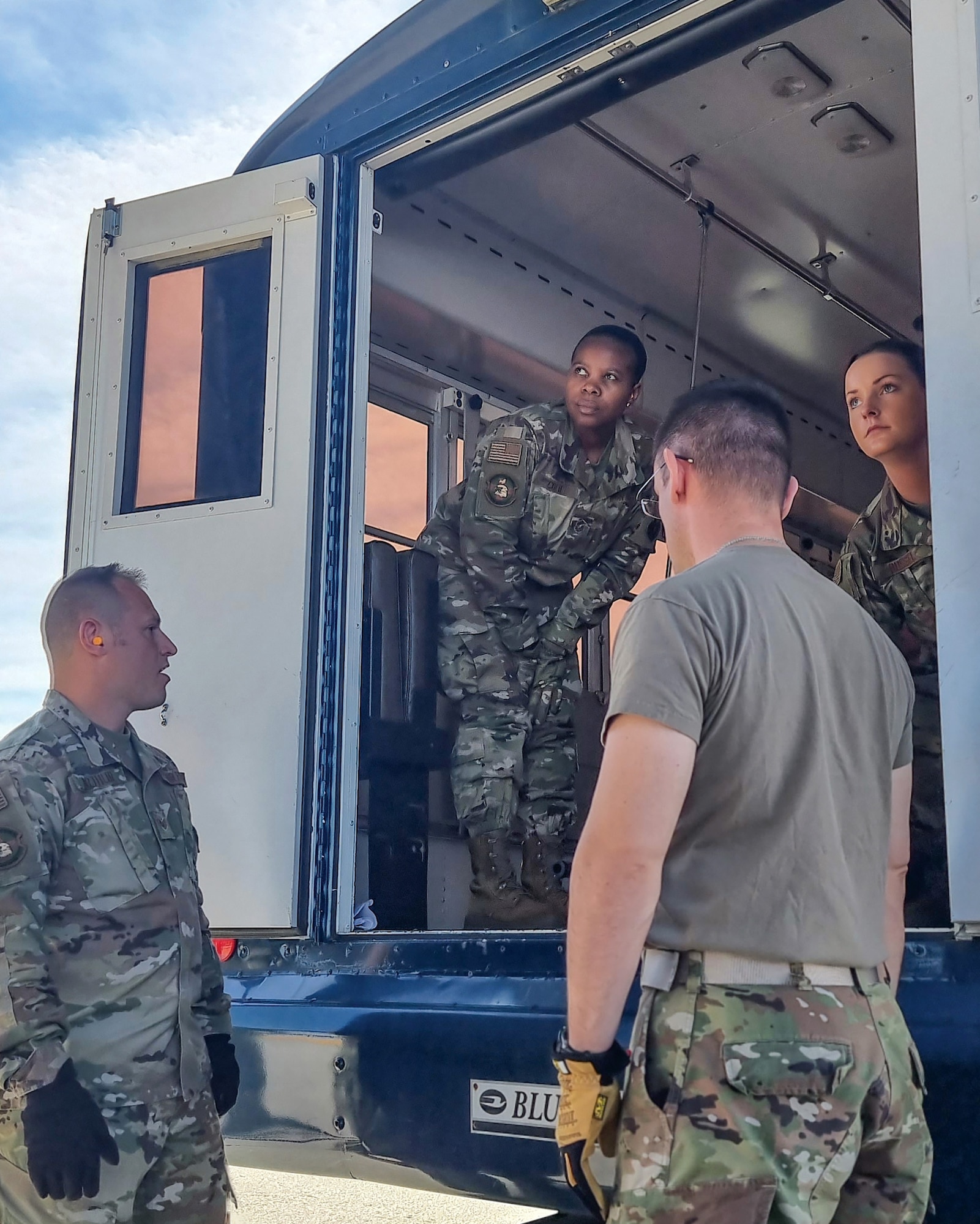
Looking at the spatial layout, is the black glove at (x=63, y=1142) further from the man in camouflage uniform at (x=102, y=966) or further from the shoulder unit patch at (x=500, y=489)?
the shoulder unit patch at (x=500, y=489)

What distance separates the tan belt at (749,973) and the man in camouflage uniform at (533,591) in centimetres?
185

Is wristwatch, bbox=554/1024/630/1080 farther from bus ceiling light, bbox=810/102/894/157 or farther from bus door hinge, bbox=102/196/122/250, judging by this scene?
bus ceiling light, bbox=810/102/894/157

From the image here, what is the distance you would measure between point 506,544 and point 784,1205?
2.45m

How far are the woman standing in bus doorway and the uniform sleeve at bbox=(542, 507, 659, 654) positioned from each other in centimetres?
84

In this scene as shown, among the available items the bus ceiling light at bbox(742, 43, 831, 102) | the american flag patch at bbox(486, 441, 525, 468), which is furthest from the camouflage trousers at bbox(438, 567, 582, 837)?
the bus ceiling light at bbox(742, 43, 831, 102)

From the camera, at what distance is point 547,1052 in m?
2.24

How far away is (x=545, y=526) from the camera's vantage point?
386 centimetres

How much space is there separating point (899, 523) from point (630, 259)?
185cm

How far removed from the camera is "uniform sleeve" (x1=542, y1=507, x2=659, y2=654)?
12.2 ft

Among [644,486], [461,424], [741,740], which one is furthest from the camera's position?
[461,424]

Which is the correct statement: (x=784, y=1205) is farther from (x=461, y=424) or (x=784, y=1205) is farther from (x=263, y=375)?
(x=461, y=424)

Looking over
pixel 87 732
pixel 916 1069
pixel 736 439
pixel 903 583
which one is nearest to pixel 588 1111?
pixel 916 1069

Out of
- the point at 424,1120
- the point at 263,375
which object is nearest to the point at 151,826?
the point at 424,1120

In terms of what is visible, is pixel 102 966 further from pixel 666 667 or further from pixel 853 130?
pixel 853 130
